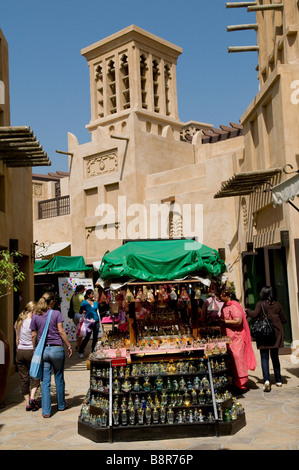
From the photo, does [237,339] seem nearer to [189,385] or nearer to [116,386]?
[189,385]

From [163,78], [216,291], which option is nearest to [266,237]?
[216,291]

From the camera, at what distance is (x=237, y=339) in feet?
27.7

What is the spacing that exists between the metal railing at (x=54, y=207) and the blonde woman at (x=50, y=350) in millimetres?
18934

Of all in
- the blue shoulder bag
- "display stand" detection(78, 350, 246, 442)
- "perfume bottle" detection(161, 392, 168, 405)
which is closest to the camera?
"display stand" detection(78, 350, 246, 442)

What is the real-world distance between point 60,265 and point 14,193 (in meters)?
6.42

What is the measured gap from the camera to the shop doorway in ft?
40.4

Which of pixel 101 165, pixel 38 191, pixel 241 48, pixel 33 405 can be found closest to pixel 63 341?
pixel 33 405

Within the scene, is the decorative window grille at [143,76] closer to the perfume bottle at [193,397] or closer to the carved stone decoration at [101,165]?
the carved stone decoration at [101,165]

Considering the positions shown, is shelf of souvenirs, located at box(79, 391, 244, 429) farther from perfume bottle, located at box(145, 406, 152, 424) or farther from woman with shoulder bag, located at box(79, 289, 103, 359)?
woman with shoulder bag, located at box(79, 289, 103, 359)

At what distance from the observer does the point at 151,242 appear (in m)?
8.28

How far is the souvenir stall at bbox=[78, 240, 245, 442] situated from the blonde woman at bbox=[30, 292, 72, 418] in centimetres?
61

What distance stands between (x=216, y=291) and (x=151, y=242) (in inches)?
61.3

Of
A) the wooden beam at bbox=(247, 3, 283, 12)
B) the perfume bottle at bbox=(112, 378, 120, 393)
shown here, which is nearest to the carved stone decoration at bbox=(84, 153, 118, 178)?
the wooden beam at bbox=(247, 3, 283, 12)

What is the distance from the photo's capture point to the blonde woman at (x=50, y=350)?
7324mm
